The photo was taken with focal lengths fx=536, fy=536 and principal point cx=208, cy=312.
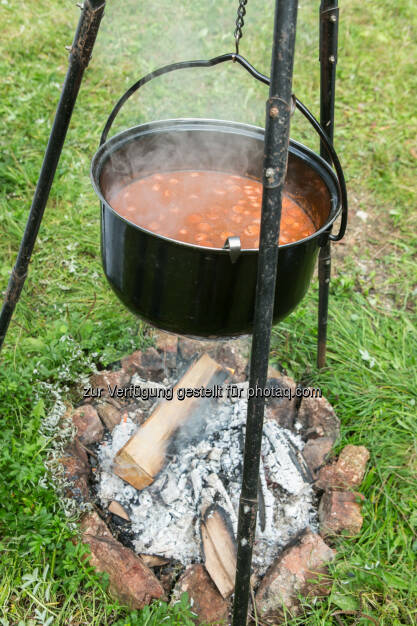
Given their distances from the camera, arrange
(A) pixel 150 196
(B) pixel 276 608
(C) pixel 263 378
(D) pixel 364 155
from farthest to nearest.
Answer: (D) pixel 364 155 < (A) pixel 150 196 < (B) pixel 276 608 < (C) pixel 263 378

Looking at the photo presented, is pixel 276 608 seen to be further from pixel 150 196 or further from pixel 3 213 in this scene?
pixel 3 213

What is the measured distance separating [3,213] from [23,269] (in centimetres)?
152

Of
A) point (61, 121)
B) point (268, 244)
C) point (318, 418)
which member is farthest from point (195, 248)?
point (318, 418)

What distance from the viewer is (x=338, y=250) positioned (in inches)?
146

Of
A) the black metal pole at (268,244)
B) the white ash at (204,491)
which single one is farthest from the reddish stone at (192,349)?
the black metal pole at (268,244)

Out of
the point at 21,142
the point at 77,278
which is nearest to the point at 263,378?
the point at 77,278

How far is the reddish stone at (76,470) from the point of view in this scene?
2082mm

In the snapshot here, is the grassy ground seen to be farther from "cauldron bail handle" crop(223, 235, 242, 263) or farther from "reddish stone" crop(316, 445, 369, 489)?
"cauldron bail handle" crop(223, 235, 242, 263)

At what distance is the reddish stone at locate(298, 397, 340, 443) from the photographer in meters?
2.44

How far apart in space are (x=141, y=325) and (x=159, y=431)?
765 millimetres

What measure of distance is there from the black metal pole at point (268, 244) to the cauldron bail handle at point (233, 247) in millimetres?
128

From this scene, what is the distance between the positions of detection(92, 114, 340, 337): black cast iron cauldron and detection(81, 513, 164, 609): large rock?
838mm

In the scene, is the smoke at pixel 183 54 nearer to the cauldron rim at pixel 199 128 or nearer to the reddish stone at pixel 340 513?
the cauldron rim at pixel 199 128

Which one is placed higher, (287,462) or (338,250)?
(338,250)
